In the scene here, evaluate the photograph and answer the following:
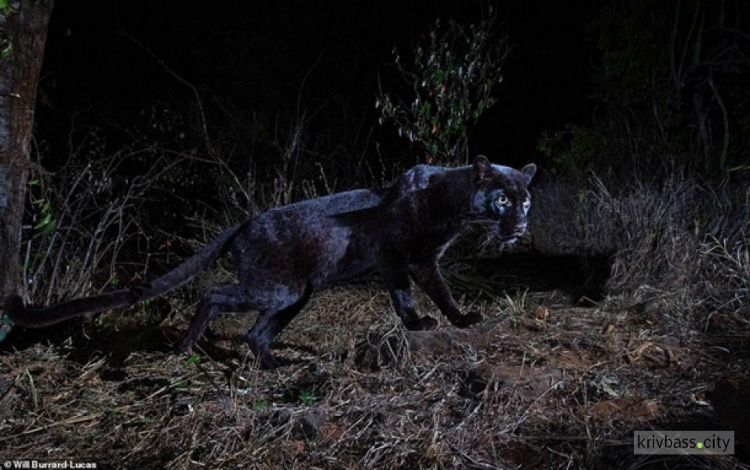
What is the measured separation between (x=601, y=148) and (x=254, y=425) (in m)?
8.05

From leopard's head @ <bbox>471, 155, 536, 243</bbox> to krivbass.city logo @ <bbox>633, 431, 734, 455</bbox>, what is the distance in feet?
6.11

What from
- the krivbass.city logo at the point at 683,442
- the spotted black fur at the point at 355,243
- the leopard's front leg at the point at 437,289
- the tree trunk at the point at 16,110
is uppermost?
the tree trunk at the point at 16,110

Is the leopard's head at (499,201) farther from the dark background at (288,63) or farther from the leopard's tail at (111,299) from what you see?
the dark background at (288,63)

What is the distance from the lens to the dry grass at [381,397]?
2715 millimetres

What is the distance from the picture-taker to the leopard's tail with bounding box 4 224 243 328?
3.54 meters

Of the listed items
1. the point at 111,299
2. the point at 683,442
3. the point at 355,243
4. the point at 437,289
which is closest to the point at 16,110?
the point at 111,299

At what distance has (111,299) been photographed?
A: 3711 millimetres

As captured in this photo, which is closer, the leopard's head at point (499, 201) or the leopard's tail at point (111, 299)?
the leopard's tail at point (111, 299)

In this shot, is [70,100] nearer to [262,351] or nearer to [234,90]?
[234,90]

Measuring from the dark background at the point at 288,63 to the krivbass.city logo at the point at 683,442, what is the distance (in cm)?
785

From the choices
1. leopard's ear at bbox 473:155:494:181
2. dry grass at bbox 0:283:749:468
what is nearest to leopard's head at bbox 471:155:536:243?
leopard's ear at bbox 473:155:494:181

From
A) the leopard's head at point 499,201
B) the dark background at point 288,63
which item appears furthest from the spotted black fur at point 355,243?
the dark background at point 288,63

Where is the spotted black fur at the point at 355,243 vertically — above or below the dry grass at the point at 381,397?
above

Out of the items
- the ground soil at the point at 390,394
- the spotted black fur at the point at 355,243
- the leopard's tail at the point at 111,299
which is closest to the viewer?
the ground soil at the point at 390,394
